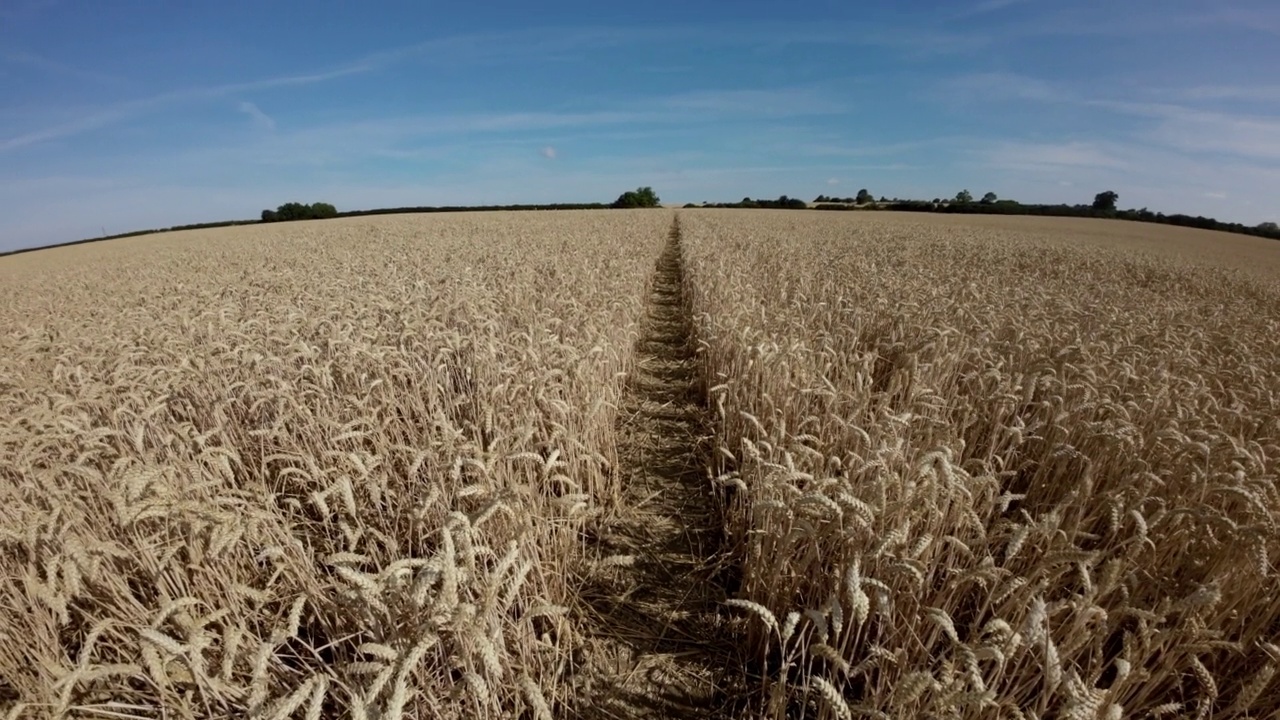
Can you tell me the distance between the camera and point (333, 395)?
3566 millimetres

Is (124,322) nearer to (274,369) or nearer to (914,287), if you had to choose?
(274,369)

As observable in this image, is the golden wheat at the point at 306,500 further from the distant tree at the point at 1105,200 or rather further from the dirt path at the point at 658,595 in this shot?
the distant tree at the point at 1105,200

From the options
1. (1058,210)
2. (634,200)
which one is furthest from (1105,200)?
(634,200)

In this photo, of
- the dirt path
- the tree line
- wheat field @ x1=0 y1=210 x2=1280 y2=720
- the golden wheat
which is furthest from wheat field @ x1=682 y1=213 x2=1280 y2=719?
the tree line

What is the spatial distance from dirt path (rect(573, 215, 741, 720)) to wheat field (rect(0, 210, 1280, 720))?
3cm

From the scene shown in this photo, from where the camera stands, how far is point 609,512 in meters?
3.66

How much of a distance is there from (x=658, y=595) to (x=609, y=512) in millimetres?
840

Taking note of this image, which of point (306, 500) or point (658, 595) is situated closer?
point (658, 595)

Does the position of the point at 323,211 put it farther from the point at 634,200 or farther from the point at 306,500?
the point at 306,500

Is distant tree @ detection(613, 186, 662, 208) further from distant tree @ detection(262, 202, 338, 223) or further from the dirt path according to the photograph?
the dirt path

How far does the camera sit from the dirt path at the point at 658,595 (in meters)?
2.33

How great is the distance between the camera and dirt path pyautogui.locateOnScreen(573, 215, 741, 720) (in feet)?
7.64

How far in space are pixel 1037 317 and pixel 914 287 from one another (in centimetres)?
208

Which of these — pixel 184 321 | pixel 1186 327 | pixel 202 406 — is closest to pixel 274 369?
pixel 202 406
